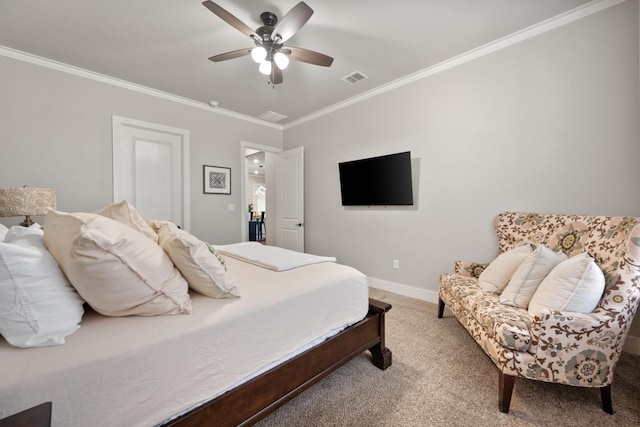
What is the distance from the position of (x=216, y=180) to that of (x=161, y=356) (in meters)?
3.49

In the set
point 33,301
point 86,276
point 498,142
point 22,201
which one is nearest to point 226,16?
point 86,276

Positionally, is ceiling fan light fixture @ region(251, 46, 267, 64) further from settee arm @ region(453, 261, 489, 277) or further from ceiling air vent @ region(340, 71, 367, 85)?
settee arm @ region(453, 261, 489, 277)

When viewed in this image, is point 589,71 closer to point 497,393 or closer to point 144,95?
point 497,393

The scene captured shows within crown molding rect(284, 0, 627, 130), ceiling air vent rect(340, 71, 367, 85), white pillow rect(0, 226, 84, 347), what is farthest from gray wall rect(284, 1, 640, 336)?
white pillow rect(0, 226, 84, 347)

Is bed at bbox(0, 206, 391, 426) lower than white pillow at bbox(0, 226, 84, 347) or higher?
lower

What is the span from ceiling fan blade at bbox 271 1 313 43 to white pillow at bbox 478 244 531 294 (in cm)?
229

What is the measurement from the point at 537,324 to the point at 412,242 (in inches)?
72.3

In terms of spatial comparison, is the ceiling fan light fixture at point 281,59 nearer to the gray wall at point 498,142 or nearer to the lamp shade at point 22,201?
the gray wall at point 498,142

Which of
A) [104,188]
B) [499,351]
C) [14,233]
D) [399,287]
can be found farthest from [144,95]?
[499,351]

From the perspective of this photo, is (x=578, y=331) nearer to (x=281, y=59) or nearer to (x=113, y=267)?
(x=113, y=267)

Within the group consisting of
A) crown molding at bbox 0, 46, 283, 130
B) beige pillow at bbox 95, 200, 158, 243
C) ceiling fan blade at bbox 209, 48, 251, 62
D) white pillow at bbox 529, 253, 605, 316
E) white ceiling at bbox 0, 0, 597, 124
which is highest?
white ceiling at bbox 0, 0, 597, 124

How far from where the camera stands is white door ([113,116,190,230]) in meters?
3.33

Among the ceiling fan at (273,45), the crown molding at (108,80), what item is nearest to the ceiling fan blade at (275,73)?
the ceiling fan at (273,45)

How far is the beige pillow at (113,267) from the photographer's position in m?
0.94
